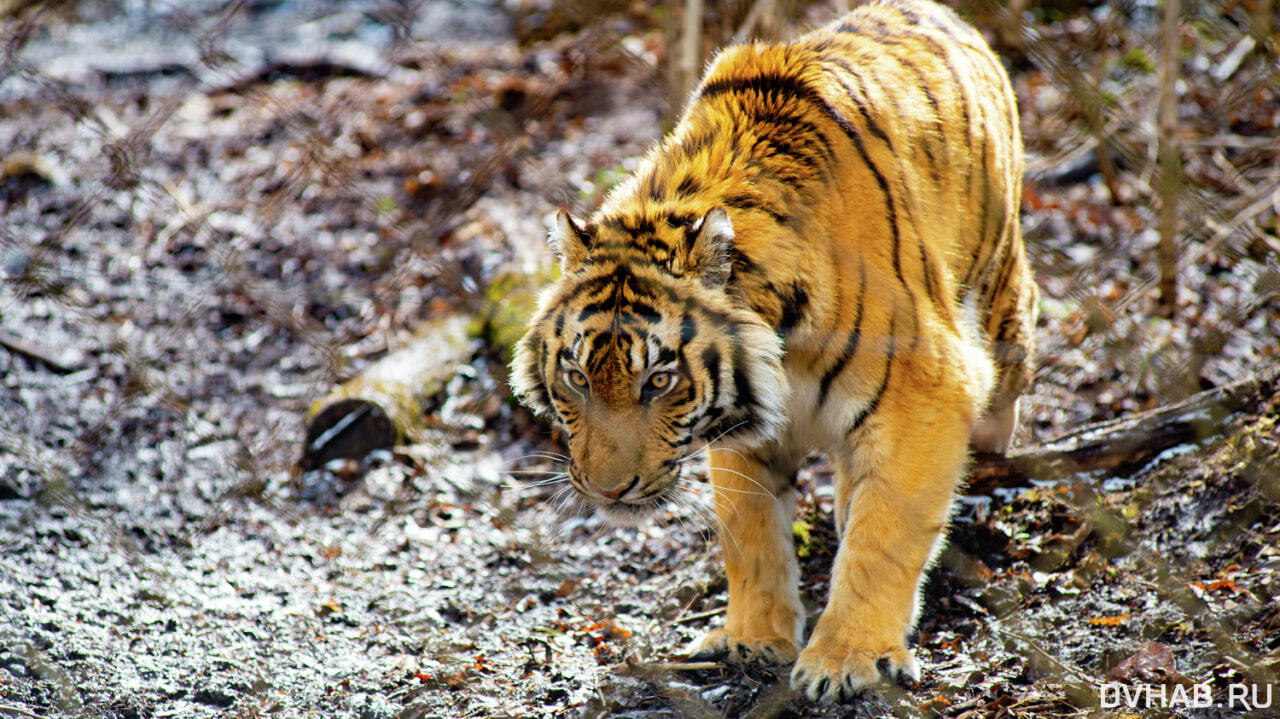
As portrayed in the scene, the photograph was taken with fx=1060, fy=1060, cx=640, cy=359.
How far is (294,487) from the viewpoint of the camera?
370 centimetres

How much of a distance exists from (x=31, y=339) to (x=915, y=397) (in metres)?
3.70

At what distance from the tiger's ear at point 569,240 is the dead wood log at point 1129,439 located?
4.44ft

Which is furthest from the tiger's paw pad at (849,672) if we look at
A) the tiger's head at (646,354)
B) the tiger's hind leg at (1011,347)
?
the tiger's hind leg at (1011,347)

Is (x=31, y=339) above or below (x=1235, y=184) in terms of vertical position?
below

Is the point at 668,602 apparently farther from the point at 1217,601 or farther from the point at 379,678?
the point at 1217,601

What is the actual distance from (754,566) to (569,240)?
952mm

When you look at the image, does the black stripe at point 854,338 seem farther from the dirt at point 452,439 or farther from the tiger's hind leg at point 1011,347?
the tiger's hind leg at point 1011,347

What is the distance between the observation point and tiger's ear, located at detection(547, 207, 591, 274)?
2295 millimetres

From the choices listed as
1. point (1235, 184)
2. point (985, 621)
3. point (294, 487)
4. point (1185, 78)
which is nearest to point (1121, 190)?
point (1235, 184)

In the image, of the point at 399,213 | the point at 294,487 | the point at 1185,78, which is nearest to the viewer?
the point at 294,487

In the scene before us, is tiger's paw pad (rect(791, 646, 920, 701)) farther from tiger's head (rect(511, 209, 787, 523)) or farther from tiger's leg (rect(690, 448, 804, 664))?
tiger's head (rect(511, 209, 787, 523))

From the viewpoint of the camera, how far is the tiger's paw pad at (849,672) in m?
2.31

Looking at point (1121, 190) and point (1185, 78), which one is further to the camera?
point (1185, 78)

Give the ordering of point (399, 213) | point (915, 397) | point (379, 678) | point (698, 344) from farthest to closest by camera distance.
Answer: point (399, 213)
point (379, 678)
point (915, 397)
point (698, 344)
